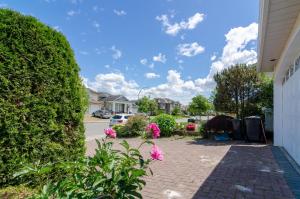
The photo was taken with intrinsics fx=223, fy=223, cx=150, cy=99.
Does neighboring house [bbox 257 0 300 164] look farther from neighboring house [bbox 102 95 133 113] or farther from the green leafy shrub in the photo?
neighboring house [bbox 102 95 133 113]

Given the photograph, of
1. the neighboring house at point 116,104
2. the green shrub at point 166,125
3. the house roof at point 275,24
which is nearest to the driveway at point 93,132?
the green shrub at point 166,125

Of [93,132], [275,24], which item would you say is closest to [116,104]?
[93,132]

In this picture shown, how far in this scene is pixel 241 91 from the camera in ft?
51.5

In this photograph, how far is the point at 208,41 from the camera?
45.5 ft

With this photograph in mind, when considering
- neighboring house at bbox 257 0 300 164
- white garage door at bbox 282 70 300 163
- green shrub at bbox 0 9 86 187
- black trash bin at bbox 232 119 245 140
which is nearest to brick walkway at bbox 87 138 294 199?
white garage door at bbox 282 70 300 163

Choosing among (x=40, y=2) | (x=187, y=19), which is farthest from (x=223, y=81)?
(x=40, y=2)

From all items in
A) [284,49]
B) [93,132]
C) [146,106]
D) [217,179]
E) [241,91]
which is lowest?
[93,132]

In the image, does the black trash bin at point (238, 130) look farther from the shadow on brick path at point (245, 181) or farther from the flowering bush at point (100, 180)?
the flowering bush at point (100, 180)

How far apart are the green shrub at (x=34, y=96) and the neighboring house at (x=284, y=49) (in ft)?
13.4

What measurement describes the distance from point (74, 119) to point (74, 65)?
3.50ft

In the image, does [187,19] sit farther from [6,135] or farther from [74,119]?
[6,135]

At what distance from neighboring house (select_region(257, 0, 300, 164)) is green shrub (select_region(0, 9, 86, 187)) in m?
4.10

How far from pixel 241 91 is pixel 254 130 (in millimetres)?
5136

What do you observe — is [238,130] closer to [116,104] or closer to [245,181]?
[245,181]
